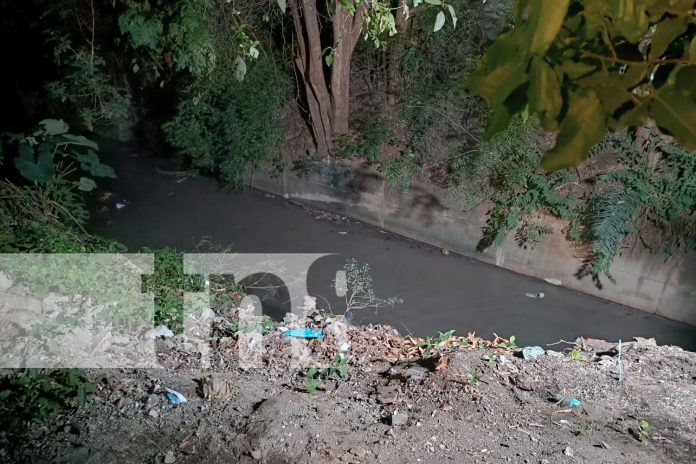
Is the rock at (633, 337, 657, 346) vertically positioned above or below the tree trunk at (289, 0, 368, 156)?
below

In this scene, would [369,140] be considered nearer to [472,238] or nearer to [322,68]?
[322,68]

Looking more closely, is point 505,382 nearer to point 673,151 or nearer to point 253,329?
point 253,329

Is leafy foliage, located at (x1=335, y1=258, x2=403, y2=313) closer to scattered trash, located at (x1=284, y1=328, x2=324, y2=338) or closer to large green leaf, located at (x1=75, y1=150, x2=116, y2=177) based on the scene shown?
scattered trash, located at (x1=284, y1=328, x2=324, y2=338)

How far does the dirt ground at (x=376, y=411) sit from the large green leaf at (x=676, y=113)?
2.56 meters

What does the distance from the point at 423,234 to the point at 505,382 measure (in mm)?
3481

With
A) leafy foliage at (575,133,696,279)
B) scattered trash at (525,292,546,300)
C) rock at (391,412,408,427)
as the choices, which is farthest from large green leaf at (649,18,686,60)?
scattered trash at (525,292,546,300)

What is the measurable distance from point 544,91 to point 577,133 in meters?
0.08

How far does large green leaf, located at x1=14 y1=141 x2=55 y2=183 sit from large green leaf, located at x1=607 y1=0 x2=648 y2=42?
20.8 ft

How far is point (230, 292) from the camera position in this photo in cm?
564

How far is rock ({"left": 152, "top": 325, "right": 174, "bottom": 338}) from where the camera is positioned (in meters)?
4.40

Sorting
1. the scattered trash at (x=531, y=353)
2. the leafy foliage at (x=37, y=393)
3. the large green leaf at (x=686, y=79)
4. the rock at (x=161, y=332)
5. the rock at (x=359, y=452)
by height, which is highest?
the large green leaf at (x=686, y=79)

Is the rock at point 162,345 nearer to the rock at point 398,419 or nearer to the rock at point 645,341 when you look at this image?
the rock at point 398,419

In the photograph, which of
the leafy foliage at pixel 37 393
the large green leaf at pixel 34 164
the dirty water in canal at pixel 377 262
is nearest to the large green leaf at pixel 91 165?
the large green leaf at pixel 34 164

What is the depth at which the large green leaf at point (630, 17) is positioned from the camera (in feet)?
2.65
